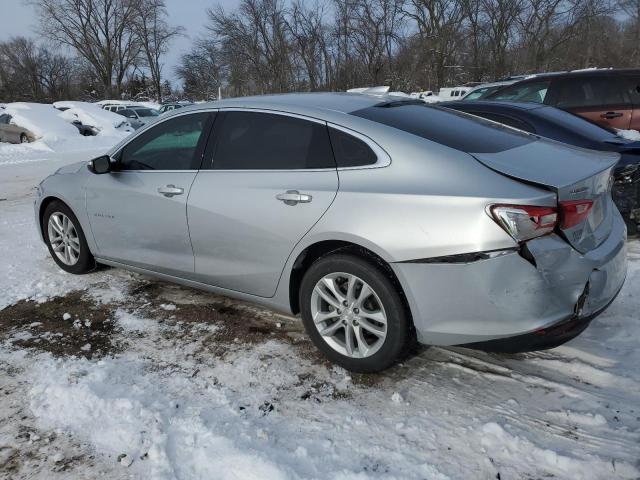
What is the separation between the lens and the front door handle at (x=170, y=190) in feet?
12.3

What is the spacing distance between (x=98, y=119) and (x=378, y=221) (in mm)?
21737

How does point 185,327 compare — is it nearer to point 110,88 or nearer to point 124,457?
point 124,457

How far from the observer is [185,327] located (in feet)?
12.5

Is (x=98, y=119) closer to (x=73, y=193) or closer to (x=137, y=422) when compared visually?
(x=73, y=193)

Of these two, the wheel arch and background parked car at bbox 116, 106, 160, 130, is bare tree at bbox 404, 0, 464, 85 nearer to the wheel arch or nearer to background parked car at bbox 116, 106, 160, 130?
background parked car at bbox 116, 106, 160, 130

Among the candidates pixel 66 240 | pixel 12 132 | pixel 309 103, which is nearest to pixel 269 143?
pixel 309 103

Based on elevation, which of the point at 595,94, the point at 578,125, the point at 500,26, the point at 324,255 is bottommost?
the point at 324,255

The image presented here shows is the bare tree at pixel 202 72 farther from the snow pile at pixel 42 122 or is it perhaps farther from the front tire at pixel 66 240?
the front tire at pixel 66 240

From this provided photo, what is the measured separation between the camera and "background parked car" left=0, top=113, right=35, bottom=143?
740 inches

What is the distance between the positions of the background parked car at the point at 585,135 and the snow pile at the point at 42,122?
16779 millimetres

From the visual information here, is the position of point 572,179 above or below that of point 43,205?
above

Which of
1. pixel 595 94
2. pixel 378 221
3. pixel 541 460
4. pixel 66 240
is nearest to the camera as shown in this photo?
pixel 541 460

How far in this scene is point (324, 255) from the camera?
10.2 ft

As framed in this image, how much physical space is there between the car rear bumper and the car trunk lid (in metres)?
0.11
